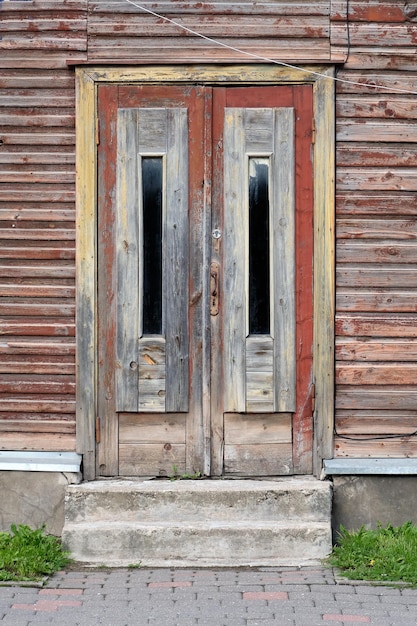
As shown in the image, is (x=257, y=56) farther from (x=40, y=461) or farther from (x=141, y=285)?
(x=40, y=461)

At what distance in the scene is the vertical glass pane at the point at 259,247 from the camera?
257 inches

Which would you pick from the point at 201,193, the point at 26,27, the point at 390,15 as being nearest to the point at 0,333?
the point at 201,193

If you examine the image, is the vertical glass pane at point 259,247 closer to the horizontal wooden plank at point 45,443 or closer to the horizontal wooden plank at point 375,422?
the horizontal wooden plank at point 375,422

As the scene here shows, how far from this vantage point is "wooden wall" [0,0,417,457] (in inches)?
254

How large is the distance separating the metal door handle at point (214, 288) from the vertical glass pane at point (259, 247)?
23cm

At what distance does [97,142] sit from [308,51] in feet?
5.03

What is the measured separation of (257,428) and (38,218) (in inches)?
80.4

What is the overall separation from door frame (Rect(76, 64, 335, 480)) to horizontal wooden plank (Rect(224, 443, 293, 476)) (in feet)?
0.66

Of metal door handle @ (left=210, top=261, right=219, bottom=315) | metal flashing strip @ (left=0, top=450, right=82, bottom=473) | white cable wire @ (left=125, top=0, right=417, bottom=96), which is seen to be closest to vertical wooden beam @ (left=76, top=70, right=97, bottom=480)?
metal flashing strip @ (left=0, top=450, right=82, bottom=473)

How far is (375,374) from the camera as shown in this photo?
650 centimetres

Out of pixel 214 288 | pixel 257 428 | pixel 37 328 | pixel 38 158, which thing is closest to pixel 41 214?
pixel 38 158

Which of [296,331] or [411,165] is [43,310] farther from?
[411,165]

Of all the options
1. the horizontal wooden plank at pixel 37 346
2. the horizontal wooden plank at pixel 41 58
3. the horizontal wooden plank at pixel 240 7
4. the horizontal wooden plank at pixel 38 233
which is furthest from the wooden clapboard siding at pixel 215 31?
the horizontal wooden plank at pixel 37 346

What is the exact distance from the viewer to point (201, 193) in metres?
6.52
